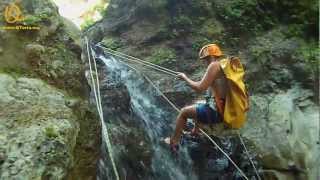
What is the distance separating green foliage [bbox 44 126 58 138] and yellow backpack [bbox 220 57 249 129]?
1409mm

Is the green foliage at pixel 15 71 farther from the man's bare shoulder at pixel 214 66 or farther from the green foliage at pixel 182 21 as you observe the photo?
the green foliage at pixel 182 21

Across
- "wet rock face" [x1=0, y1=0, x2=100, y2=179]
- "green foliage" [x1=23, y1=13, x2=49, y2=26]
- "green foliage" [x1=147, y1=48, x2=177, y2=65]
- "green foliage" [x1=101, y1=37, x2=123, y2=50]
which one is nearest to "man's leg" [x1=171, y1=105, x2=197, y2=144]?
"wet rock face" [x1=0, y1=0, x2=100, y2=179]

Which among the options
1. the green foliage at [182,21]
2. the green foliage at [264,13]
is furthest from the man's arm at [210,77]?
the green foliage at [182,21]

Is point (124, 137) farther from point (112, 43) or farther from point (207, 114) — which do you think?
point (112, 43)

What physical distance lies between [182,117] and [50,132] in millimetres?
1282

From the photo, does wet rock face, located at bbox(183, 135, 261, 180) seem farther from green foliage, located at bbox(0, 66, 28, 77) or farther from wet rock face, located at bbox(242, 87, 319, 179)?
green foliage, located at bbox(0, 66, 28, 77)

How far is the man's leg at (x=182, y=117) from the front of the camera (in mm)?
3799

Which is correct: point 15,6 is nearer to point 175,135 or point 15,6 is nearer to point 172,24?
point 175,135

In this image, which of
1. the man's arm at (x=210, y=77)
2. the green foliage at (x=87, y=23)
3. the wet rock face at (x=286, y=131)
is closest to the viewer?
the man's arm at (x=210, y=77)

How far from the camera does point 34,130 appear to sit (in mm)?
2992

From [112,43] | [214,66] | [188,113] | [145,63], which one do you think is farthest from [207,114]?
[112,43]

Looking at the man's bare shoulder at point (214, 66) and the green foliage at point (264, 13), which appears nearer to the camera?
the man's bare shoulder at point (214, 66)

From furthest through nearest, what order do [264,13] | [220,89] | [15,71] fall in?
[264,13] < [220,89] < [15,71]

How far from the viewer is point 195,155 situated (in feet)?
14.6
